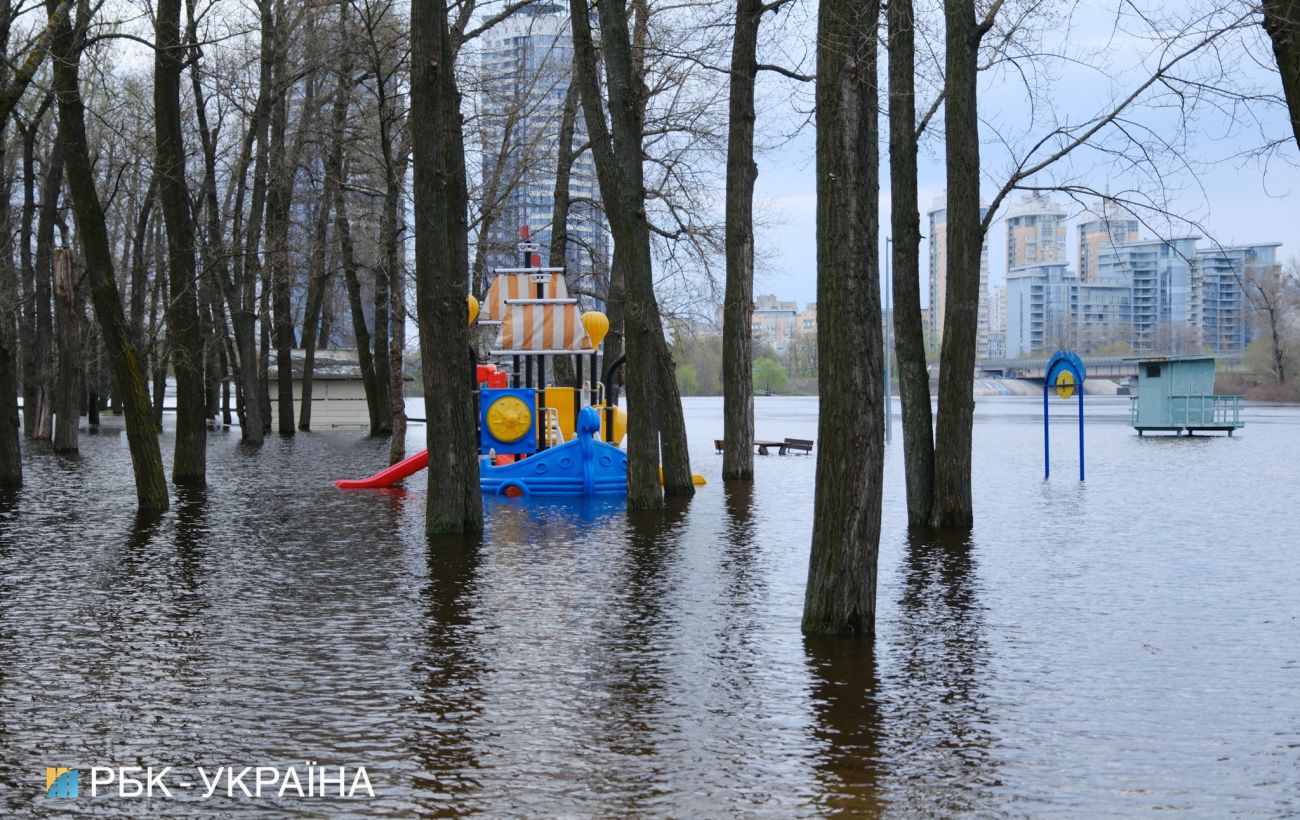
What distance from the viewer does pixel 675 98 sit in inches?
985

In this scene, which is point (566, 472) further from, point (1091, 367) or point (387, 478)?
point (1091, 367)

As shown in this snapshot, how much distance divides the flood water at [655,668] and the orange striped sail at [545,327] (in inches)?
227

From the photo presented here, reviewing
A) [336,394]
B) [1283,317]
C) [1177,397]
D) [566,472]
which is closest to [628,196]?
[566,472]

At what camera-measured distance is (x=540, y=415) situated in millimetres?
21047

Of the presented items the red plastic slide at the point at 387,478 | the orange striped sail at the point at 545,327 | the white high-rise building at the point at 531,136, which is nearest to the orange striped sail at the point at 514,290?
the orange striped sail at the point at 545,327

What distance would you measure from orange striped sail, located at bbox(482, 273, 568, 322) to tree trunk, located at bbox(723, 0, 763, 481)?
109 inches

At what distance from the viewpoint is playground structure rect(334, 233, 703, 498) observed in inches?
794

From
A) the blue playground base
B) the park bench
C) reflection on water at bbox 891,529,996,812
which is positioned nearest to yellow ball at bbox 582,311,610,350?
the blue playground base

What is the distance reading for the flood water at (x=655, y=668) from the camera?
5.77 metres

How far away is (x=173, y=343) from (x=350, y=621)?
1196 centimetres

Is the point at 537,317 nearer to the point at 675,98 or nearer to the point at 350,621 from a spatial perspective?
the point at 675,98

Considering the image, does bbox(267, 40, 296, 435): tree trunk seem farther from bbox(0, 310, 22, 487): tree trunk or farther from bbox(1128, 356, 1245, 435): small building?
bbox(1128, 356, 1245, 435): small building
